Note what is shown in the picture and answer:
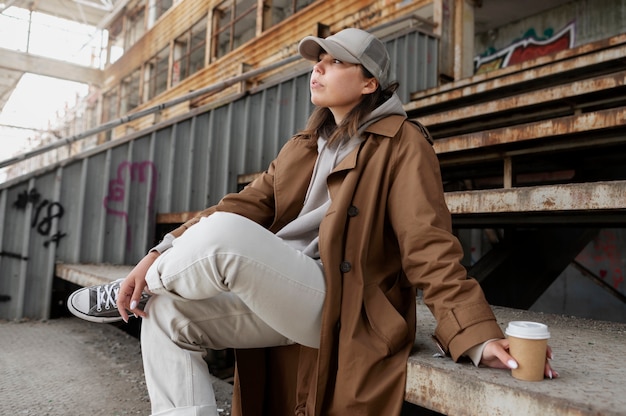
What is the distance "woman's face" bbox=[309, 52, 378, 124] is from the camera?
163 cm

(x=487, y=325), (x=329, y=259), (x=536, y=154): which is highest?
(x=536, y=154)

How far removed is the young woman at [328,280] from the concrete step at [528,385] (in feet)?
0.16

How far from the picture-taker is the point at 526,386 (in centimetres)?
107

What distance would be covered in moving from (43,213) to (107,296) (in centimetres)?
271

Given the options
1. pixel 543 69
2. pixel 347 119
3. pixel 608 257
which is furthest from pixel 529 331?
pixel 608 257

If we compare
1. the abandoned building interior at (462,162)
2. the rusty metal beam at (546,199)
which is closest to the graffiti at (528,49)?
the abandoned building interior at (462,162)

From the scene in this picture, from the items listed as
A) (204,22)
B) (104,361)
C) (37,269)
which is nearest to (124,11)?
(204,22)

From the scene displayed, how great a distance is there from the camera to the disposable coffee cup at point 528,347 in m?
1.09

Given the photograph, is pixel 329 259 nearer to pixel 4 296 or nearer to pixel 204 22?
pixel 4 296

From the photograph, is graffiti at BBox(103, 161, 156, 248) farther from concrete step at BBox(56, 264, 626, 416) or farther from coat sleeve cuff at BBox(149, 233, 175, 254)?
concrete step at BBox(56, 264, 626, 416)

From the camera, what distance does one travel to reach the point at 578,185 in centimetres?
186

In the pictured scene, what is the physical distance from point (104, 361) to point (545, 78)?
364 cm

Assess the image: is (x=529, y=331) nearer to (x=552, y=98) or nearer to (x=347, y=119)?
(x=347, y=119)

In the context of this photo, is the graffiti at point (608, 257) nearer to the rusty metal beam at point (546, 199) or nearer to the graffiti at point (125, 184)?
the rusty metal beam at point (546, 199)
